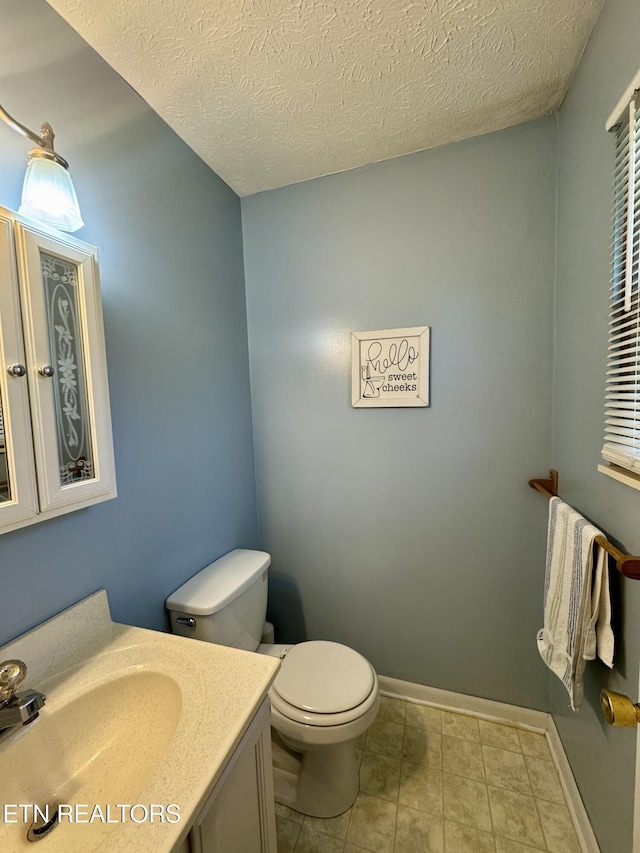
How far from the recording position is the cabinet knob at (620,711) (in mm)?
576

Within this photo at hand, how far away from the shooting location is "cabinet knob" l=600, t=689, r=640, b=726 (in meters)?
0.58

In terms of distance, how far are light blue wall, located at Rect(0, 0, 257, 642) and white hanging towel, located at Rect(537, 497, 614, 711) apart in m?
1.25

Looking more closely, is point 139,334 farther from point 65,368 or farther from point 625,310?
point 625,310

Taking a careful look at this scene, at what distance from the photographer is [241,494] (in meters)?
1.63

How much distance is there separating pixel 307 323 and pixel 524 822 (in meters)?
2.05

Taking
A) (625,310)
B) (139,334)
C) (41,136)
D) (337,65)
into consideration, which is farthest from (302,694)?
(337,65)

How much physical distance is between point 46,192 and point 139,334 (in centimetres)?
42

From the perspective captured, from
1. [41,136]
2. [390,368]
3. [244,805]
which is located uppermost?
[41,136]

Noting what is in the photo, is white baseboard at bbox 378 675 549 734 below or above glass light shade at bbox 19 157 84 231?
below

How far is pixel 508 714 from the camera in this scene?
148 centimetres

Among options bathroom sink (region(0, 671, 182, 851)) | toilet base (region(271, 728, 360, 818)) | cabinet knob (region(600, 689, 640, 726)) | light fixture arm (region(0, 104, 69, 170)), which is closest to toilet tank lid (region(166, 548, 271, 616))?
bathroom sink (region(0, 671, 182, 851))

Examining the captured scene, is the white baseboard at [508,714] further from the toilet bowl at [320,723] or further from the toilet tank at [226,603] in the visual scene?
the toilet tank at [226,603]

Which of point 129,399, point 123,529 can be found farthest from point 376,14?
point 123,529

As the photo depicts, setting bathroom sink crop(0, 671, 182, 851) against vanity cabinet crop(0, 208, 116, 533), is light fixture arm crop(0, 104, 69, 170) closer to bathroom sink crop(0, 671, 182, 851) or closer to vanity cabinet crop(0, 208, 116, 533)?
vanity cabinet crop(0, 208, 116, 533)
